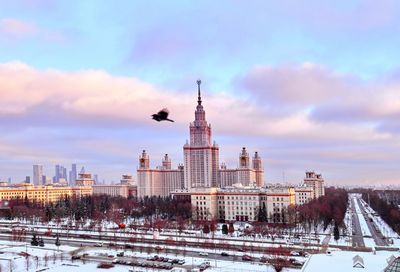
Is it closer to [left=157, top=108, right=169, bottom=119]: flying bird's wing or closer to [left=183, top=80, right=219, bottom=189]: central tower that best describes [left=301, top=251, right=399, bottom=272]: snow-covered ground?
[left=157, top=108, right=169, bottom=119]: flying bird's wing

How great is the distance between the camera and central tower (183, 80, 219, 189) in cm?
7438

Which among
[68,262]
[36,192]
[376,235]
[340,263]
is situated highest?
[36,192]

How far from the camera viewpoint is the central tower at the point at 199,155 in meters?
74.4

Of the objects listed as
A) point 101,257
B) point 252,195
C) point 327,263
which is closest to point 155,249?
point 101,257

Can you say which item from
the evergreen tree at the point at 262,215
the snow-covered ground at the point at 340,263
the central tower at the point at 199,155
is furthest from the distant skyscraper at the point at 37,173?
the snow-covered ground at the point at 340,263

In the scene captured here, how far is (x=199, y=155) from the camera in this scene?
74750 mm

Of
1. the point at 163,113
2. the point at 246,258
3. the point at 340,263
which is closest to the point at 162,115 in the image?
the point at 163,113

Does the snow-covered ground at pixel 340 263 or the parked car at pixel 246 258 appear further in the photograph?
the parked car at pixel 246 258

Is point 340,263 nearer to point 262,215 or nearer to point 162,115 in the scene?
point 162,115

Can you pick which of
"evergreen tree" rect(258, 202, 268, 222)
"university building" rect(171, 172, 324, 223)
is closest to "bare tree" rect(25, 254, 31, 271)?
"university building" rect(171, 172, 324, 223)

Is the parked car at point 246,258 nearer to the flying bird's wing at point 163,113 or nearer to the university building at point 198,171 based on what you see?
the flying bird's wing at point 163,113

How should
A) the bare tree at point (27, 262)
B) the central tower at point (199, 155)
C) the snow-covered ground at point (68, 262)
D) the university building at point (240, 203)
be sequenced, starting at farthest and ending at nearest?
1. the central tower at point (199, 155)
2. the university building at point (240, 203)
3. the bare tree at point (27, 262)
4. the snow-covered ground at point (68, 262)

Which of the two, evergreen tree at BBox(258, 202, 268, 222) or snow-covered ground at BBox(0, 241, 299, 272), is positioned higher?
evergreen tree at BBox(258, 202, 268, 222)

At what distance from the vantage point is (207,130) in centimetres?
7550
